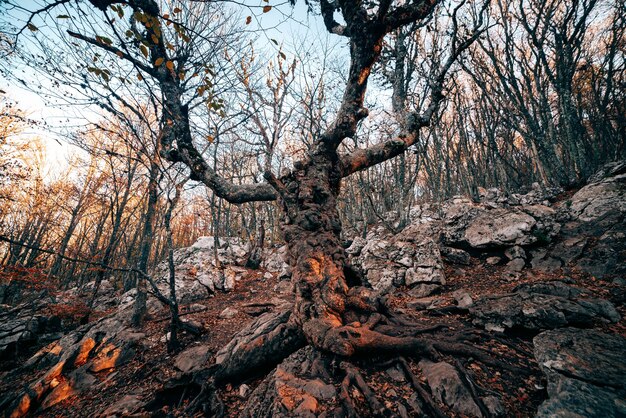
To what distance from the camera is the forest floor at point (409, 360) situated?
198 centimetres

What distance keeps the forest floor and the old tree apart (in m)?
0.23

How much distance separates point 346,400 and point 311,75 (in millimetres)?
12943

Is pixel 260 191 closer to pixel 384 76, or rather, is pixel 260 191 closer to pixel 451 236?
pixel 451 236

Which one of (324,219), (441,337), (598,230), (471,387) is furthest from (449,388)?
(598,230)

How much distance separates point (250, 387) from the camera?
8.87ft

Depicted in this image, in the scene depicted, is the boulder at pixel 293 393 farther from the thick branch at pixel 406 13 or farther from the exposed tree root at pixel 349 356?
the thick branch at pixel 406 13

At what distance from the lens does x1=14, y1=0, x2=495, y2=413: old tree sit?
8.10ft

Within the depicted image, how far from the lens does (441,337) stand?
2.61 m

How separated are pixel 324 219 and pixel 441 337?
6.67 feet

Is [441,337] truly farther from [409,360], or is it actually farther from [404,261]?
[404,261]

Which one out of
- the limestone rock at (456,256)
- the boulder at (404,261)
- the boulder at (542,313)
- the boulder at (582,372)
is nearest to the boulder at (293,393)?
the boulder at (582,372)

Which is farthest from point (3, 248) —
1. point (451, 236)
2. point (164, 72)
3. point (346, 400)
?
point (451, 236)

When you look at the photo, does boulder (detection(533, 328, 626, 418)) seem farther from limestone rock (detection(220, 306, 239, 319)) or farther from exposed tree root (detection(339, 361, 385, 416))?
limestone rock (detection(220, 306, 239, 319))

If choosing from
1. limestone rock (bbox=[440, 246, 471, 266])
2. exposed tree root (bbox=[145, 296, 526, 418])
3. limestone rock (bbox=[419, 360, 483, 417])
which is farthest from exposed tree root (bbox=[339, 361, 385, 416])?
limestone rock (bbox=[440, 246, 471, 266])
